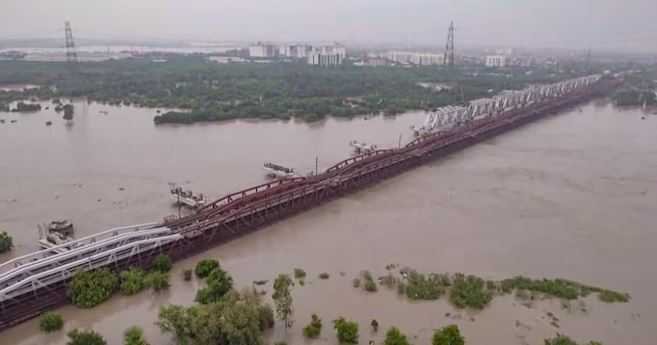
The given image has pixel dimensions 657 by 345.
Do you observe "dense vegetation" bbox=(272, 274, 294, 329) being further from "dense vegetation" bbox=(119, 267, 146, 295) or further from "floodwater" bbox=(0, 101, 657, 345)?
"dense vegetation" bbox=(119, 267, 146, 295)

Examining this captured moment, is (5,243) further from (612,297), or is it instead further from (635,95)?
(635,95)

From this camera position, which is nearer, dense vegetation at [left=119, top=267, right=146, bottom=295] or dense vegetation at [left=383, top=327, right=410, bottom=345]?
dense vegetation at [left=383, top=327, right=410, bottom=345]

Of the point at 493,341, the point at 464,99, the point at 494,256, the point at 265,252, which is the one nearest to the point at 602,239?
the point at 494,256

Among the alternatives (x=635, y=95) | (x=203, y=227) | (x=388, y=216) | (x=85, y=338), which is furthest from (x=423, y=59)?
(x=85, y=338)

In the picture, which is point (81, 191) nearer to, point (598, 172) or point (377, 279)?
point (377, 279)

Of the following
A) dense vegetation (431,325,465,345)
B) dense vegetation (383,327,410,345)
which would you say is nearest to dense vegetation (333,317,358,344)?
dense vegetation (383,327,410,345)

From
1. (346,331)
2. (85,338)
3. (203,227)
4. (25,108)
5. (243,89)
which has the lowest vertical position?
(346,331)

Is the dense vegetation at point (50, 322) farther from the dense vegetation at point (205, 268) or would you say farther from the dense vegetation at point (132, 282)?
the dense vegetation at point (205, 268)

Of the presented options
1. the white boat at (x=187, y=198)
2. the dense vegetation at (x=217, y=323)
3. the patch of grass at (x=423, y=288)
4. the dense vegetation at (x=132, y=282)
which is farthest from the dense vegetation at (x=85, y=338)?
the white boat at (x=187, y=198)
